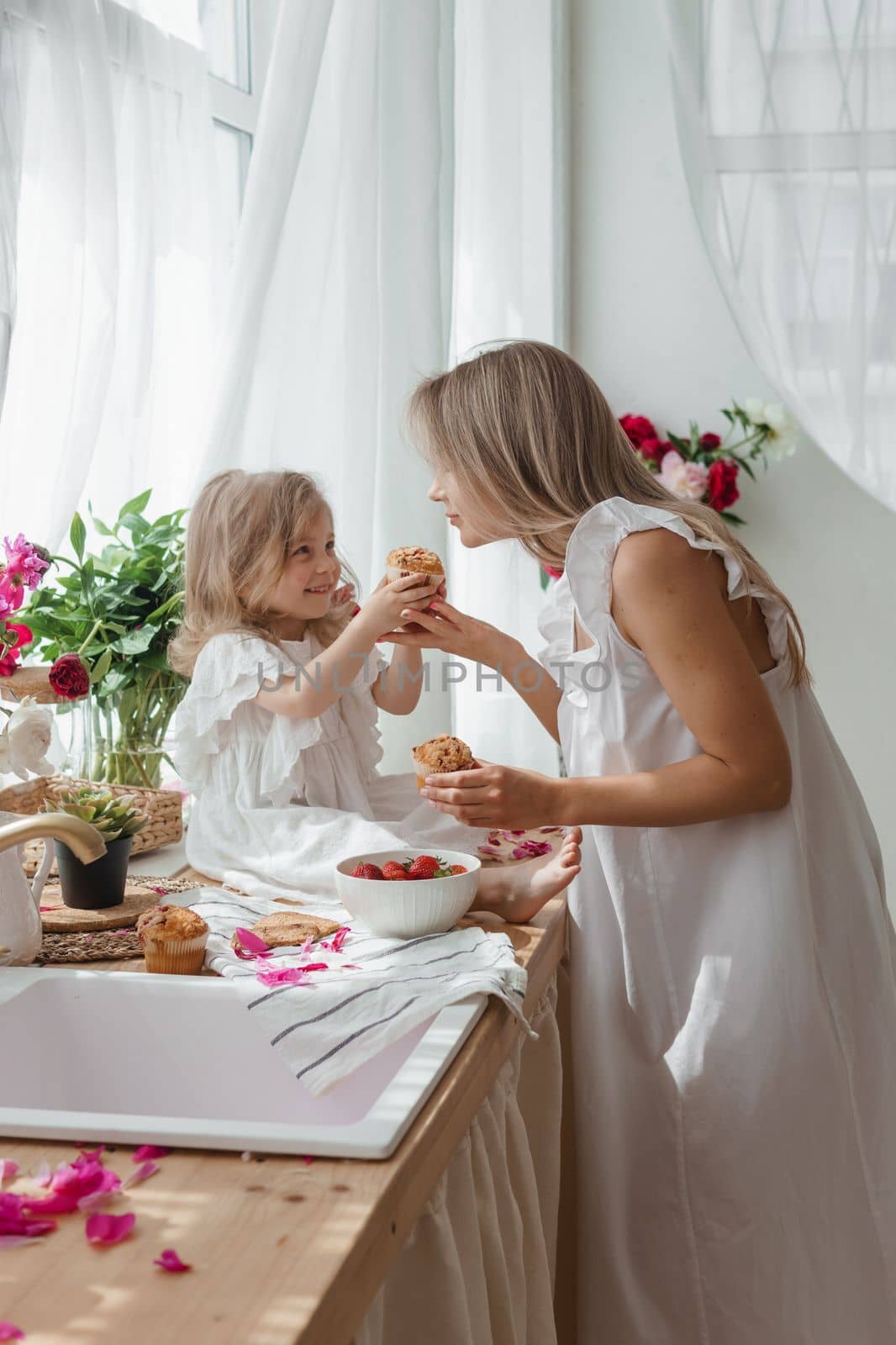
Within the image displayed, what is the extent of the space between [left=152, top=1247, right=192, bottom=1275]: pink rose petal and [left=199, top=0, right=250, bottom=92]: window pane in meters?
1.57

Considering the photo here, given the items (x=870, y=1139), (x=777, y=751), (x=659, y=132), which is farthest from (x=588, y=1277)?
(x=659, y=132)

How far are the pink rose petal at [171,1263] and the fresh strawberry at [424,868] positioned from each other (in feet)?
2.09

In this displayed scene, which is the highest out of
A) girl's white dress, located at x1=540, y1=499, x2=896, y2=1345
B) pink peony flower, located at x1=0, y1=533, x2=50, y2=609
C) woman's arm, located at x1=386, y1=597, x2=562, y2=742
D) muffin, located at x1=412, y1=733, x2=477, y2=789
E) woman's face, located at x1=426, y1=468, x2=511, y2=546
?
woman's face, located at x1=426, y1=468, x2=511, y2=546

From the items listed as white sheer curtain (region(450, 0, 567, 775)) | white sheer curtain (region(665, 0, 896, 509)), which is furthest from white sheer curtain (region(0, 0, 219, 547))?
white sheer curtain (region(665, 0, 896, 509))

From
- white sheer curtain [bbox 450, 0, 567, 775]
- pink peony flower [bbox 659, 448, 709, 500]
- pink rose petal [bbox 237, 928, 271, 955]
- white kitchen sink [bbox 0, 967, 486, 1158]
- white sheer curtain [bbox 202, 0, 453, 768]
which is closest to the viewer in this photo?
white kitchen sink [bbox 0, 967, 486, 1158]

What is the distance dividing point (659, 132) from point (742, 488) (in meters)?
0.92

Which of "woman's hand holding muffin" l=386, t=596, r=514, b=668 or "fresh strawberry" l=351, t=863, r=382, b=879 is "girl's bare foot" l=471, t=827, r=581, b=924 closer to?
"fresh strawberry" l=351, t=863, r=382, b=879

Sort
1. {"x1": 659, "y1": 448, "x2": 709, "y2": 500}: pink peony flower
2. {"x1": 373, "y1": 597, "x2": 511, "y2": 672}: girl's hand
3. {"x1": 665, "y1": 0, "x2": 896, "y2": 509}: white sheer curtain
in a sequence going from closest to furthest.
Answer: {"x1": 373, "y1": 597, "x2": 511, "y2": 672}: girl's hand, {"x1": 665, "y1": 0, "x2": 896, "y2": 509}: white sheer curtain, {"x1": 659, "y1": 448, "x2": 709, "y2": 500}: pink peony flower

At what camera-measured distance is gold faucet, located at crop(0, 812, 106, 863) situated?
1.05m

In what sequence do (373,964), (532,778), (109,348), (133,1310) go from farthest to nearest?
(109,348) → (532,778) → (373,964) → (133,1310)

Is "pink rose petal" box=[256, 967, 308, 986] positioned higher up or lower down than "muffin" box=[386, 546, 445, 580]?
lower down

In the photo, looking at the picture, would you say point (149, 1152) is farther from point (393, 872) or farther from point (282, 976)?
point (393, 872)

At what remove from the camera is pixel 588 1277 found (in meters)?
1.41

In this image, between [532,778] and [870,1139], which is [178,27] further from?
[870,1139]
